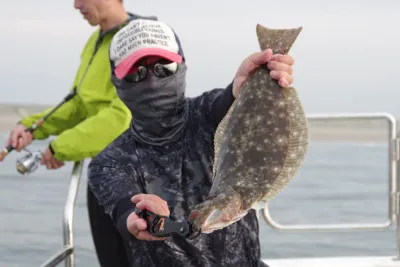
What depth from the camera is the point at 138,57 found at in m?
2.65

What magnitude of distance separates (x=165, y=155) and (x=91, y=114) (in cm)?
130

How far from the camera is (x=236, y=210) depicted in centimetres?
203

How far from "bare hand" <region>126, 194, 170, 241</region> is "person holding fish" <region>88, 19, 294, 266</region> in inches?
12.4

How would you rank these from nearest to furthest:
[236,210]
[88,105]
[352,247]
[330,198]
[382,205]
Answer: [236,210] → [88,105] → [352,247] → [382,205] → [330,198]

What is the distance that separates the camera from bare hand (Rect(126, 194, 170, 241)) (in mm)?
2164

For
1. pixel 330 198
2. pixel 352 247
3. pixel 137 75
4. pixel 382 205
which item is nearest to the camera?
pixel 137 75

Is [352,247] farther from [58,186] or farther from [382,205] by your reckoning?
[58,186]

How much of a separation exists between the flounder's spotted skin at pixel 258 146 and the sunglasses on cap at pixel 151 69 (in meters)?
0.47

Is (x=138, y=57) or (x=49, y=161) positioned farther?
(x=49, y=161)

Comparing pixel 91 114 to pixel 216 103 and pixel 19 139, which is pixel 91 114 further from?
pixel 216 103

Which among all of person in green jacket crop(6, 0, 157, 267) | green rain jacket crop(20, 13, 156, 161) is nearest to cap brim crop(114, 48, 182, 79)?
person in green jacket crop(6, 0, 157, 267)

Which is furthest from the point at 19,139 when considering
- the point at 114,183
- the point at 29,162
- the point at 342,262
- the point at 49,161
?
the point at 342,262

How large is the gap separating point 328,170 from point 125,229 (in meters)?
13.8

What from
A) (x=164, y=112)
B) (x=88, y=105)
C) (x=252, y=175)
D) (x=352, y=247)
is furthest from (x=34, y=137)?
(x=352, y=247)
